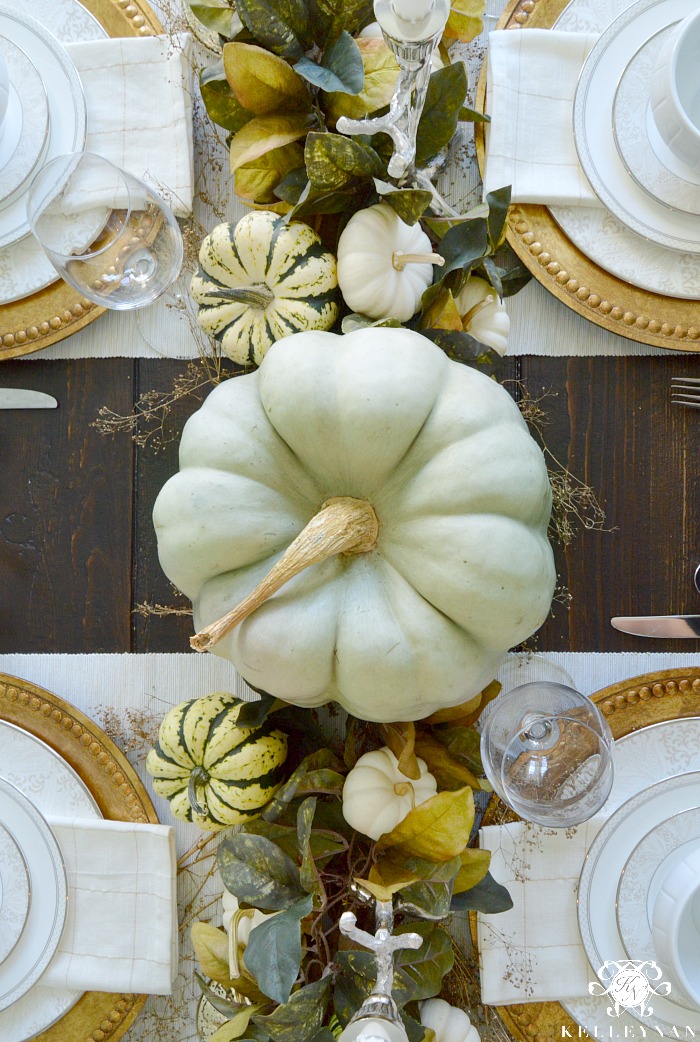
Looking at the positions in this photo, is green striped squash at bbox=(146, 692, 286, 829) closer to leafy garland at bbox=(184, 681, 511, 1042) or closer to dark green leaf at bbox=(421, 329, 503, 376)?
leafy garland at bbox=(184, 681, 511, 1042)

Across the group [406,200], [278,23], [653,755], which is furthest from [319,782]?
[278,23]

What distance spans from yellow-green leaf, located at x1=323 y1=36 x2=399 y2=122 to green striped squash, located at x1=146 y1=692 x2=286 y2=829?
2.78ft

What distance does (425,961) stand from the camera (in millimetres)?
1150

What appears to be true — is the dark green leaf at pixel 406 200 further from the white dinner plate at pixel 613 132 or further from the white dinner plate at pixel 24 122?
the white dinner plate at pixel 24 122

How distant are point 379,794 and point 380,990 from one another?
230mm

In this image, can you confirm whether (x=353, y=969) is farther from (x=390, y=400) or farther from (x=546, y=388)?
(x=546, y=388)

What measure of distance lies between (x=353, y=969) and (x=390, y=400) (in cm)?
71

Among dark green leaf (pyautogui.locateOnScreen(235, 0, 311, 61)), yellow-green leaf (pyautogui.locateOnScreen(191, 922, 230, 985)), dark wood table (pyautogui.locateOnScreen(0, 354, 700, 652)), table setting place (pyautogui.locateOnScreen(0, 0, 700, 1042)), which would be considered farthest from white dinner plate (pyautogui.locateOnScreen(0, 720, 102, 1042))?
dark green leaf (pyautogui.locateOnScreen(235, 0, 311, 61))

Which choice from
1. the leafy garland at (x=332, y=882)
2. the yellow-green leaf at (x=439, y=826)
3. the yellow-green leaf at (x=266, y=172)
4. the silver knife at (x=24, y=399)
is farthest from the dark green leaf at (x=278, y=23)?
the yellow-green leaf at (x=439, y=826)

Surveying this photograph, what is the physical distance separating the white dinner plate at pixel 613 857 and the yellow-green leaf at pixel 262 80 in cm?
Answer: 111

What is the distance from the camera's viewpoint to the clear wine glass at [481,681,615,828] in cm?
115

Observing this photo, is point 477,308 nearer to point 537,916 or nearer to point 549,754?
point 549,754

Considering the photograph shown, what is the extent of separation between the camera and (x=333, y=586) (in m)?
1.04

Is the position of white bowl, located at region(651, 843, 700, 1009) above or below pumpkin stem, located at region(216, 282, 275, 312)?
below
